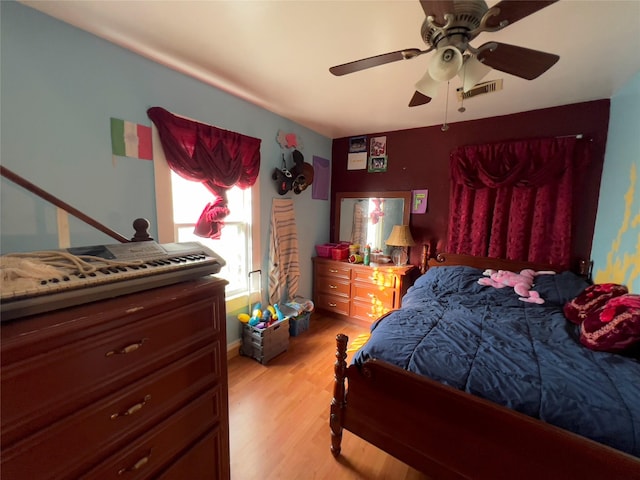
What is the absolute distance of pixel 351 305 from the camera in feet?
10.6

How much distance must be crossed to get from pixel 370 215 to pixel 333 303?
1255mm

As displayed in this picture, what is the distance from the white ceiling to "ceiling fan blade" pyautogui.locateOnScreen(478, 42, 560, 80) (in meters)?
0.28

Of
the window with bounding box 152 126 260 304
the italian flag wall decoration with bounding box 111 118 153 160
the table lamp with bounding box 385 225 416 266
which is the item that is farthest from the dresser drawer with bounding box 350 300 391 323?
the italian flag wall decoration with bounding box 111 118 153 160

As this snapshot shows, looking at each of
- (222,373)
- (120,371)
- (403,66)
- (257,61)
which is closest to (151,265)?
(120,371)

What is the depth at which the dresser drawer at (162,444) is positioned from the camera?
32.1 inches

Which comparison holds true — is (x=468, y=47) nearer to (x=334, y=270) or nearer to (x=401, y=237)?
(x=401, y=237)

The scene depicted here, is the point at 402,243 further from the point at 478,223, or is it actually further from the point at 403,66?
the point at 403,66

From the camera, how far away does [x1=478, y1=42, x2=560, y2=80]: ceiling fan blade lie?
3.60 feet

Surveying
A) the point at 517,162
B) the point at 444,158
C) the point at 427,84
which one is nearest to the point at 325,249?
the point at 444,158

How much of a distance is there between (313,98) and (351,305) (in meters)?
2.32

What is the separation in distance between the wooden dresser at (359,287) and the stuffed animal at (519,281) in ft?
2.65

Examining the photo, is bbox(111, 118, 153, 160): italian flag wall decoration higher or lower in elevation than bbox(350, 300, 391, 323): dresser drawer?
higher

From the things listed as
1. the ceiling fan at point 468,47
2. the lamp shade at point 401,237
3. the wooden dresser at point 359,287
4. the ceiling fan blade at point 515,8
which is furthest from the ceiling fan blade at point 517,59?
the wooden dresser at point 359,287

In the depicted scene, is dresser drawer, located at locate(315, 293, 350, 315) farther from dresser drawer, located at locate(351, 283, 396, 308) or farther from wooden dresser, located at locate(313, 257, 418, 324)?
dresser drawer, located at locate(351, 283, 396, 308)
